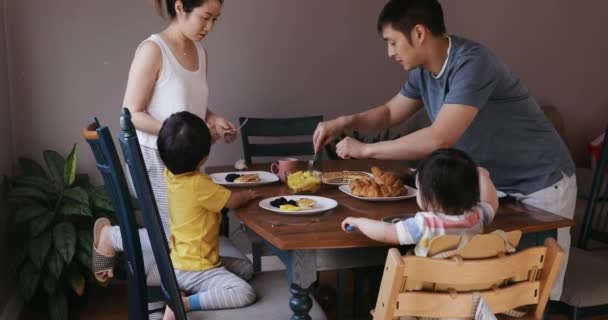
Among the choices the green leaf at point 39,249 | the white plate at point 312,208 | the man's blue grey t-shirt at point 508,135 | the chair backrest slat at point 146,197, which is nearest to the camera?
the chair backrest slat at point 146,197

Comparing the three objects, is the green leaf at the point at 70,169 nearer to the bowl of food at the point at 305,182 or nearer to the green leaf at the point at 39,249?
the green leaf at the point at 39,249

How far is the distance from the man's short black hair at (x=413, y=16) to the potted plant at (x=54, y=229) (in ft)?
5.51

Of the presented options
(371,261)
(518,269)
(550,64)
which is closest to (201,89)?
(371,261)

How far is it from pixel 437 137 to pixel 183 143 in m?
0.80

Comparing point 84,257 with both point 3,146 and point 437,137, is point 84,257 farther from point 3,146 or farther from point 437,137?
point 437,137

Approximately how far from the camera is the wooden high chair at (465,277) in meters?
1.52

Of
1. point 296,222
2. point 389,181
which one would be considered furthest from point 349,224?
point 389,181

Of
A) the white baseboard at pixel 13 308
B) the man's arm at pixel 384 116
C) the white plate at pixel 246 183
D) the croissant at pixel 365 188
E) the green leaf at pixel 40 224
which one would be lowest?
the white baseboard at pixel 13 308

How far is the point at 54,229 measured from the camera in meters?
3.09

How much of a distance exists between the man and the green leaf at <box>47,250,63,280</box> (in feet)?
4.95

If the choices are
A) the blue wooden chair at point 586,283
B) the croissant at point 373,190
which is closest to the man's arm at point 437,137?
the croissant at point 373,190

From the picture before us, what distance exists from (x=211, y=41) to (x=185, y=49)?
98 centimetres

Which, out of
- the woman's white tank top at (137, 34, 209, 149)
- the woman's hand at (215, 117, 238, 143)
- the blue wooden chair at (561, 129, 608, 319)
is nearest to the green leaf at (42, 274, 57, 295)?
the woman's white tank top at (137, 34, 209, 149)

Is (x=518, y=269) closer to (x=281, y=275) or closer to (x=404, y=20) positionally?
(x=281, y=275)
